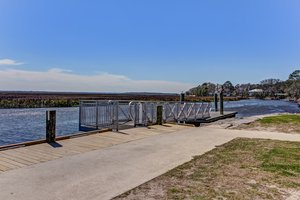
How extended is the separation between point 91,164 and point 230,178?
2822 mm

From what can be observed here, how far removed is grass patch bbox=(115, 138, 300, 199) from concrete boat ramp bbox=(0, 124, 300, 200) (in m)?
0.37

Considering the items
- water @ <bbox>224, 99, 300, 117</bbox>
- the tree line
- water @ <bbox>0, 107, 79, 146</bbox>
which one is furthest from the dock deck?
the tree line

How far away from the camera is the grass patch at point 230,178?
4.50 m

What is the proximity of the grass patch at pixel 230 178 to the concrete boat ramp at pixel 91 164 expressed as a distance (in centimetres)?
37

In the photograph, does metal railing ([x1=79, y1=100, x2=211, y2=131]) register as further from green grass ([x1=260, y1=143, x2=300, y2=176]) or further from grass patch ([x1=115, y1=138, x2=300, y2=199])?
green grass ([x1=260, y1=143, x2=300, y2=176])

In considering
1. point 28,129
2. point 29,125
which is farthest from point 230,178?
point 29,125

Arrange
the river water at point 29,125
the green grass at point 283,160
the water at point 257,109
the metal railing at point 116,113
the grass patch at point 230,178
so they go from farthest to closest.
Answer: the water at point 257,109
the river water at point 29,125
the metal railing at point 116,113
the green grass at point 283,160
the grass patch at point 230,178

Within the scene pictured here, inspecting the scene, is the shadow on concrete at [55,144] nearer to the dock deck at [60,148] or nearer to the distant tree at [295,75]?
the dock deck at [60,148]

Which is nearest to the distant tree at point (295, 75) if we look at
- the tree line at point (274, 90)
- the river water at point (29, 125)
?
the tree line at point (274, 90)

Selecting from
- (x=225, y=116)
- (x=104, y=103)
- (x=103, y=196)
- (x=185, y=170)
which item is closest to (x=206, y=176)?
(x=185, y=170)

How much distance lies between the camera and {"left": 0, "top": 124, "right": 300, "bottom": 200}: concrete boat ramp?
15.1 ft

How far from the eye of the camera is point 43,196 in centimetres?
431

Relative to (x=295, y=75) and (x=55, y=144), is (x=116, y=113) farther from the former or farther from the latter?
(x=295, y=75)

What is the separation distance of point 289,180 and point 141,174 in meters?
2.65
